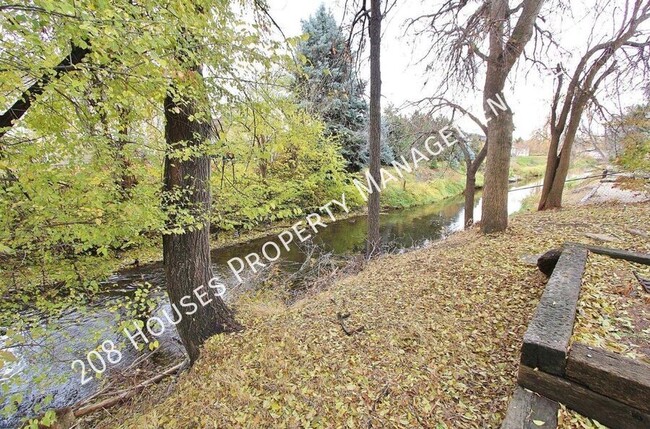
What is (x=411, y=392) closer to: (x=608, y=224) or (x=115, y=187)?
(x=115, y=187)

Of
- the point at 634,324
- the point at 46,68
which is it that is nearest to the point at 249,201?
the point at 46,68

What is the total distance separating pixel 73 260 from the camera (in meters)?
3.16

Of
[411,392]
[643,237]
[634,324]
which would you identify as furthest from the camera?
[643,237]

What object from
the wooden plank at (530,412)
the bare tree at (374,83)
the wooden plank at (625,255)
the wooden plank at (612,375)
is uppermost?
the bare tree at (374,83)

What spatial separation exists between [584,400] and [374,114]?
5.57 metres

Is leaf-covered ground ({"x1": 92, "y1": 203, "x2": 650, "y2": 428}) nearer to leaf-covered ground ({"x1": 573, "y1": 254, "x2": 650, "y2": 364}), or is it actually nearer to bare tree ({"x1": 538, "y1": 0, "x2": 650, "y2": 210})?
leaf-covered ground ({"x1": 573, "y1": 254, "x2": 650, "y2": 364})

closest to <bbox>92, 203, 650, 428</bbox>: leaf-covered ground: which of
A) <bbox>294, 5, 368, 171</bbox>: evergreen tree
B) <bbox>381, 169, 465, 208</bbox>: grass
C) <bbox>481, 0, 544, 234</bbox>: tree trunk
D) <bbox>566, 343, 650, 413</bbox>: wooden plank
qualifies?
<bbox>566, 343, 650, 413</bbox>: wooden plank

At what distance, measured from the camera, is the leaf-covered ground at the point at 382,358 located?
6.97 ft

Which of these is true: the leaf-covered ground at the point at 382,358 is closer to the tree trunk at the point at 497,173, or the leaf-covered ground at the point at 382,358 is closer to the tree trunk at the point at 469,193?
the tree trunk at the point at 497,173

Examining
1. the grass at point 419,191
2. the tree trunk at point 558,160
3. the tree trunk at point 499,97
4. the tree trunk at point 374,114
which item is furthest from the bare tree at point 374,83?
the grass at point 419,191

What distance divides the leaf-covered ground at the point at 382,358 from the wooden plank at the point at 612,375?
246 mm

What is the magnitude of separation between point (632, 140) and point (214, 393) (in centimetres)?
1021

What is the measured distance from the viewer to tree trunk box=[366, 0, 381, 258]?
5.66 m

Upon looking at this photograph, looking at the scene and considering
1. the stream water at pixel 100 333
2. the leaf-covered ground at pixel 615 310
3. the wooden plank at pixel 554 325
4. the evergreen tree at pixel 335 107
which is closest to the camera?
the wooden plank at pixel 554 325
